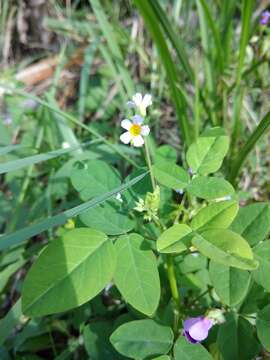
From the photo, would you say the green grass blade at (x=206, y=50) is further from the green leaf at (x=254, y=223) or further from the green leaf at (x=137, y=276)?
the green leaf at (x=137, y=276)

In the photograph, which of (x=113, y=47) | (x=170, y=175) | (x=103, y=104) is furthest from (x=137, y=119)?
(x=103, y=104)

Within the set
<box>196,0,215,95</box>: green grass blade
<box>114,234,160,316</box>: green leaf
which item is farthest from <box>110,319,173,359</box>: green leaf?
<box>196,0,215,95</box>: green grass blade

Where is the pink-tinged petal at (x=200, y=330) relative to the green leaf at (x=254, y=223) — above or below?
below

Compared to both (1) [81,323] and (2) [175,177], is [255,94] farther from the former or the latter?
(1) [81,323]

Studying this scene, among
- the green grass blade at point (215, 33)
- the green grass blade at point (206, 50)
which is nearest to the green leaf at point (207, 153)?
the green grass blade at point (215, 33)

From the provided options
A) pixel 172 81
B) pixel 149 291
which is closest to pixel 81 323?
pixel 149 291
